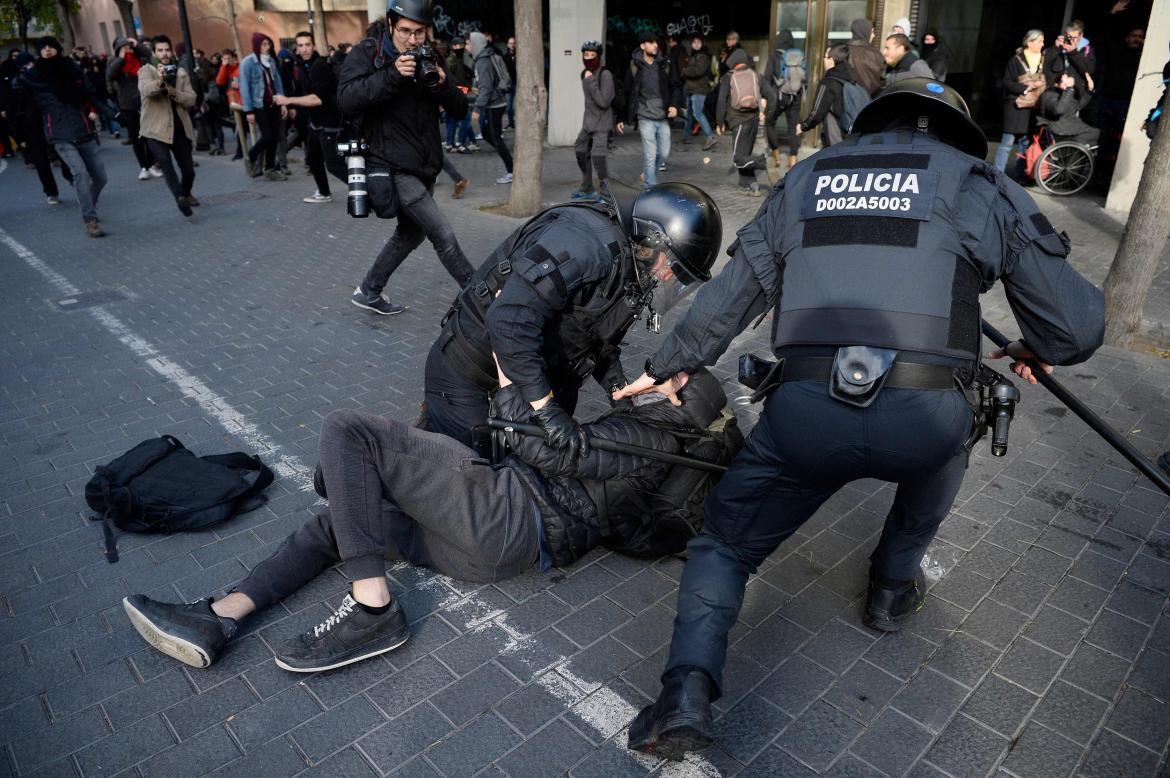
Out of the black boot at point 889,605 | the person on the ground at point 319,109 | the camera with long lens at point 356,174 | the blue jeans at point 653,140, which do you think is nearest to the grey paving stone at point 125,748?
the black boot at point 889,605

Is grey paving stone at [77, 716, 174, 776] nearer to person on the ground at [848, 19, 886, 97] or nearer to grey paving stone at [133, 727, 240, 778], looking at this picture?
grey paving stone at [133, 727, 240, 778]

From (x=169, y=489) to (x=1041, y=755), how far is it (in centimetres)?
340

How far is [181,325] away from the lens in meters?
6.41

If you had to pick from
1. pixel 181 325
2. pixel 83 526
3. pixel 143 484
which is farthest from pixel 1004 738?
pixel 181 325

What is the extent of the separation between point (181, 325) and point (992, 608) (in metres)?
5.65

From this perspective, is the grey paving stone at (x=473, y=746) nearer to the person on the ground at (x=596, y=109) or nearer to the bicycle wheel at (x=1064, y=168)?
the person on the ground at (x=596, y=109)

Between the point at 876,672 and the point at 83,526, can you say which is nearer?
the point at 876,672

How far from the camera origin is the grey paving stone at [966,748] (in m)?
2.49

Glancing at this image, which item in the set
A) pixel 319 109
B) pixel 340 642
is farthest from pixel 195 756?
pixel 319 109

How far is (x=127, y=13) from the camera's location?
30484mm

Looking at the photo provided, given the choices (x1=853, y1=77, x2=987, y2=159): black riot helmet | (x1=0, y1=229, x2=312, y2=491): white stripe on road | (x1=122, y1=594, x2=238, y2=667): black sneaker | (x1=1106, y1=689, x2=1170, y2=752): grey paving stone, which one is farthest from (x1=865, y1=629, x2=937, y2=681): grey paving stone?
(x1=0, y1=229, x2=312, y2=491): white stripe on road

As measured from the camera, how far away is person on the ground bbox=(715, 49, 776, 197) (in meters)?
10.5

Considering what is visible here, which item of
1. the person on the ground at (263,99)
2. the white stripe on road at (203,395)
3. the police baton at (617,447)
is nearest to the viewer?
the police baton at (617,447)

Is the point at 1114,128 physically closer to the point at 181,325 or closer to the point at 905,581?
the point at 905,581
